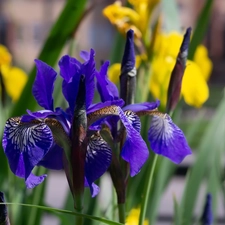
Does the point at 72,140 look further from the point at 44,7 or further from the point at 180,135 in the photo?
the point at 44,7

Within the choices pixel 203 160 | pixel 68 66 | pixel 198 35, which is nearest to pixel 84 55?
pixel 68 66

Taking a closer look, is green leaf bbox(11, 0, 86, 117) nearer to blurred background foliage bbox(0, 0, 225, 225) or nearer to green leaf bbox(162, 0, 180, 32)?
blurred background foliage bbox(0, 0, 225, 225)

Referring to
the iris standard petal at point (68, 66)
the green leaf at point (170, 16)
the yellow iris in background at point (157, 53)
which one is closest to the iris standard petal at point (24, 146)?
the iris standard petal at point (68, 66)

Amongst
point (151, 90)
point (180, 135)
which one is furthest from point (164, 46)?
point (180, 135)

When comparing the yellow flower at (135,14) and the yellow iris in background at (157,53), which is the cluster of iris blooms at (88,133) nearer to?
the yellow iris in background at (157,53)

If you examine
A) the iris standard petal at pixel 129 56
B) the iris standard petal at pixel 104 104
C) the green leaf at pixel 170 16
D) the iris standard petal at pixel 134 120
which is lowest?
the iris standard petal at pixel 134 120

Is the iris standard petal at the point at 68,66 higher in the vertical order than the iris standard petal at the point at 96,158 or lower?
higher

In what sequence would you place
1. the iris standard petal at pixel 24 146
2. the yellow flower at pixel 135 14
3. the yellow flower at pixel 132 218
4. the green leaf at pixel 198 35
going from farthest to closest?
the yellow flower at pixel 135 14, the green leaf at pixel 198 35, the yellow flower at pixel 132 218, the iris standard petal at pixel 24 146
